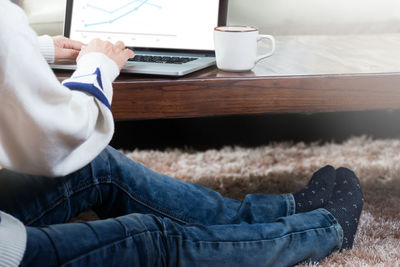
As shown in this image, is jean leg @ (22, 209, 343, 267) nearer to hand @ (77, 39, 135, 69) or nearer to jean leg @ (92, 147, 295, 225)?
jean leg @ (92, 147, 295, 225)

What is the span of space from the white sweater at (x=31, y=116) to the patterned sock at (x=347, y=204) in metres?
0.50

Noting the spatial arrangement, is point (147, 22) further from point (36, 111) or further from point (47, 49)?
point (36, 111)

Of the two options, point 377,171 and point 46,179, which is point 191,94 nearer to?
point 46,179

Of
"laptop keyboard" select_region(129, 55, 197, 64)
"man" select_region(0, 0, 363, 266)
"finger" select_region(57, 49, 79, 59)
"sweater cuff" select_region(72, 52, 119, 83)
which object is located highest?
"sweater cuff" select_region(72, 52, 119, 83)

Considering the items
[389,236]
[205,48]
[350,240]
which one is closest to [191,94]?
[205,48]

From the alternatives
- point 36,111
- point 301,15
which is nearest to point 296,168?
point 301,15

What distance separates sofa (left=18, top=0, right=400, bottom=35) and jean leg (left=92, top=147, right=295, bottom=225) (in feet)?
2.84

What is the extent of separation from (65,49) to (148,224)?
0.43m

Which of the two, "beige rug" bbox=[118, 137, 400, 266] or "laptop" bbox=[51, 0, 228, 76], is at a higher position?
"laptop" bbox=[51, 0, 228, 76]

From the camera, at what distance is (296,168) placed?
1.48 meters

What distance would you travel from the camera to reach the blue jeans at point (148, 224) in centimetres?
71

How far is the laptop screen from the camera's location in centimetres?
118

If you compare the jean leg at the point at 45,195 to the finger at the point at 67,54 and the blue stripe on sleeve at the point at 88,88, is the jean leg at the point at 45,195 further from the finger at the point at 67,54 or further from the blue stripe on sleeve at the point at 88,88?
the finger at the point at 67,54

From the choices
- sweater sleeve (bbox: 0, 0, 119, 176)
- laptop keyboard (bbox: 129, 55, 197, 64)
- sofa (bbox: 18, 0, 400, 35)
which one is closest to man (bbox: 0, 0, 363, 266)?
sweater sleeve (bbox: 0, 0, 119, 176)
